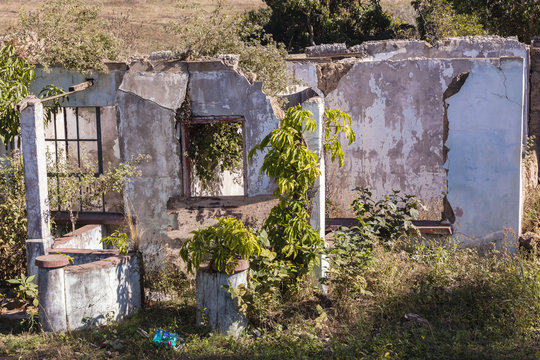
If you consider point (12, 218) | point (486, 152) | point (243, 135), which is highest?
point (243, 135)

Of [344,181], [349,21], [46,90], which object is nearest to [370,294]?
[344,181]

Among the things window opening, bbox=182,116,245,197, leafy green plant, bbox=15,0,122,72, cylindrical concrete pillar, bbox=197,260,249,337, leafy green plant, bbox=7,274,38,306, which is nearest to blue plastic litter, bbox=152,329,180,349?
cylindrical concrete pillar, bbox=197,260,249,337

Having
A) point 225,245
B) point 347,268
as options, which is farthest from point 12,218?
point 347,268

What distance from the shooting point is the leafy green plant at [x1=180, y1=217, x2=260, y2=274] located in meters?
6.15

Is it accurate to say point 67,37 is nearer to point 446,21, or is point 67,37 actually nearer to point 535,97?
point 535,97

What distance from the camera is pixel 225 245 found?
20.5 ft

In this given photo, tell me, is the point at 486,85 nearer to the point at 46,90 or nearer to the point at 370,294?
the point at 370,294

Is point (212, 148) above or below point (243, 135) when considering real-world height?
below

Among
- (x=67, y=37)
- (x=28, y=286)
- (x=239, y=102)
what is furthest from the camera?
(x=67, y=37)

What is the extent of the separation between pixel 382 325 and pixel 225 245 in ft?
6.17

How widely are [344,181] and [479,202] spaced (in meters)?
2.73

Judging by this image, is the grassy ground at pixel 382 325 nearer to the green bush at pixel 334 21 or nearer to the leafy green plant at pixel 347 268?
the leafy green plant at pixel 347 268

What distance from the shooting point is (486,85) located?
801 cm

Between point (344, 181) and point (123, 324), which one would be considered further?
point (344, 181)
